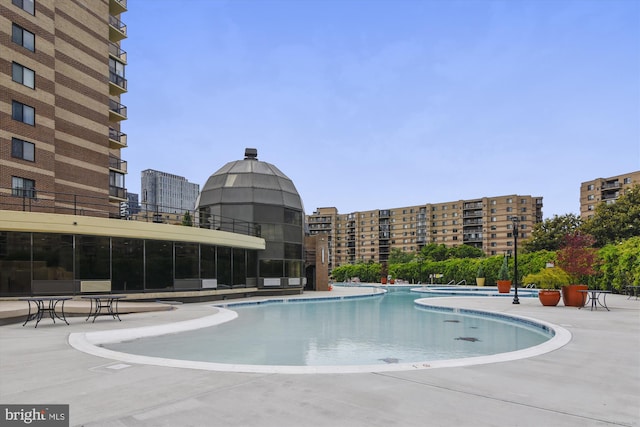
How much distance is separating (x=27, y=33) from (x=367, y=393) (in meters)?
29.2

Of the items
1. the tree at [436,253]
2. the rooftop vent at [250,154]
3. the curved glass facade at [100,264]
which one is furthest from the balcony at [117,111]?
the tree at [436,253]

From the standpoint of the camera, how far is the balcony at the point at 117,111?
119 feet

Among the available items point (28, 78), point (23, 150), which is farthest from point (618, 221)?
point (28, 78)

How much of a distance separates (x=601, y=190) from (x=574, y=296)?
344 feet

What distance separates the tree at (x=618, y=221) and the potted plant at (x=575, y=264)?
30.8m

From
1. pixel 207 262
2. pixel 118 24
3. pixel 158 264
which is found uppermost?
pixel 118 24

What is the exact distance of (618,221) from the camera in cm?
4609

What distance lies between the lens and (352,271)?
69.2m

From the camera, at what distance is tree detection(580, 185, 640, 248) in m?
45.5

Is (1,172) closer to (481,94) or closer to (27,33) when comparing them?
(27,33)

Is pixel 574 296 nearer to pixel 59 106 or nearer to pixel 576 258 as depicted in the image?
pixel 576 258

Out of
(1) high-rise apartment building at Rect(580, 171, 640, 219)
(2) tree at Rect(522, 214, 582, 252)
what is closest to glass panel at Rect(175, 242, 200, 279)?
(2) tree at Rect(522, 214, 582, 252)

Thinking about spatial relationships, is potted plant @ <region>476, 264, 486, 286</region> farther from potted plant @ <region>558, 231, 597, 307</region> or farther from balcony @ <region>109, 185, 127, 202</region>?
balcony @ <region>109, 185, 127, 202</region>

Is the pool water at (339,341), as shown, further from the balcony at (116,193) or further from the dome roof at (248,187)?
the balcony at (116,193)
